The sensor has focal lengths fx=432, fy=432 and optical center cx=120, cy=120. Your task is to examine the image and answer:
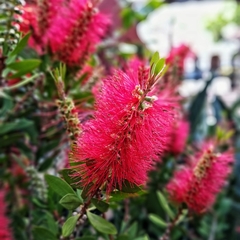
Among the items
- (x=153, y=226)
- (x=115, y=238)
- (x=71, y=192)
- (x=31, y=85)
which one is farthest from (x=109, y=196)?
(x=153, y=226)

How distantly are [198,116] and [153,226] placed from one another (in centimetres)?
31

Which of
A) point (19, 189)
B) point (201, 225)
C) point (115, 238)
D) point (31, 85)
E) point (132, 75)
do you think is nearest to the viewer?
point (132, 75)

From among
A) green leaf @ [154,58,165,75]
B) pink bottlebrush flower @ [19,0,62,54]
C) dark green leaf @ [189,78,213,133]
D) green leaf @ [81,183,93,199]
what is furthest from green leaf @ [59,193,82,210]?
dark green leaf @ [189,78,213,133]

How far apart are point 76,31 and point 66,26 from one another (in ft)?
0.05

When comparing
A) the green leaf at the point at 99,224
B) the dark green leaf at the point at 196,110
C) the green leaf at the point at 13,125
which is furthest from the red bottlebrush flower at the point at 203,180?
the dark green leaf at the point at 196,110

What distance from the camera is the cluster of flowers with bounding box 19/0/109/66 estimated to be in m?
0.49

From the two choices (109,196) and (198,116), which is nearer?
(109,196)

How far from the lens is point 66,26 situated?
0.50 metres

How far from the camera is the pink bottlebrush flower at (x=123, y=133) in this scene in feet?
0.98

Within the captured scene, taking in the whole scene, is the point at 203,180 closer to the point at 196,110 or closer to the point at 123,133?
the point at 123,133

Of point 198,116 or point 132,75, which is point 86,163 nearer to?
point 132,75

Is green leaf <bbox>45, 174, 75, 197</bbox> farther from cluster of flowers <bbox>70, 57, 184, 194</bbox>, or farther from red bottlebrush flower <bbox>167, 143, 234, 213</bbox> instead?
red bottlebrush flower <bbox>167, 143, 234, 213</bbox>

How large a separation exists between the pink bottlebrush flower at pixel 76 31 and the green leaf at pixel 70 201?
212mm

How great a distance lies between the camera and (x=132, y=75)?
1.06 feet
